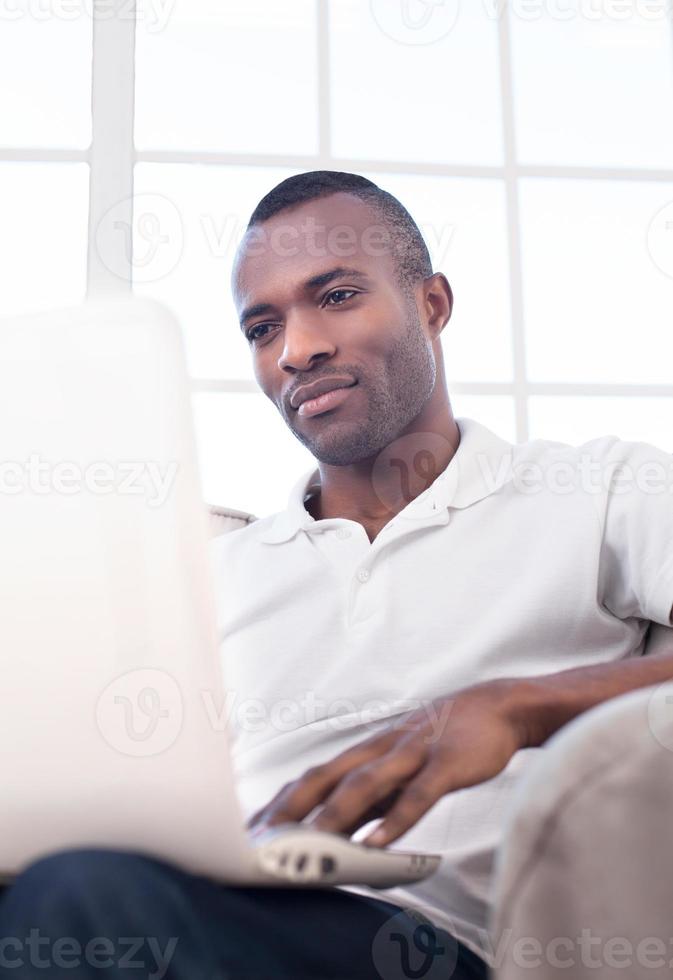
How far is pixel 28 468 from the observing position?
0.56 metres

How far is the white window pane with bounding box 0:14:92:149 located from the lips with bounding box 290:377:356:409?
3.70ft

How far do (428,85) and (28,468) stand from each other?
2032 millimetres

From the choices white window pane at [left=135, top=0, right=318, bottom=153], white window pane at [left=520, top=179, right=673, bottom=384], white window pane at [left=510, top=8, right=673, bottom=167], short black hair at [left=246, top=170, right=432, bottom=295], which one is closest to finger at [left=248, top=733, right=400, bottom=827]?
short black hair at [left=246, top=170, right=432, bottom=295]

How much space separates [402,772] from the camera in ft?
2.12

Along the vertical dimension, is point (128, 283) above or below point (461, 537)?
above

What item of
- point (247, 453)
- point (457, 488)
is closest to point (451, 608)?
point (457, 488)

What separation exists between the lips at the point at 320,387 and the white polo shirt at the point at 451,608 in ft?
0.63

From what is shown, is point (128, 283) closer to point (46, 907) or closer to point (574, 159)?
point (574, 159)

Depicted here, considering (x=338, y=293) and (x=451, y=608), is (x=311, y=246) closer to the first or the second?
(x=338, y=293)

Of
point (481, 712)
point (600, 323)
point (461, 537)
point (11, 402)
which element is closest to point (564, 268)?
point (600, 323)

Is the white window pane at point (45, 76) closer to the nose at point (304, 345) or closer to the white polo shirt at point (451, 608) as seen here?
the nose at point (304, 345)

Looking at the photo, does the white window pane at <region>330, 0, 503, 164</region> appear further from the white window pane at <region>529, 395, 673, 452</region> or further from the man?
the man

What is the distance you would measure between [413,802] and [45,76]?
2068 mm

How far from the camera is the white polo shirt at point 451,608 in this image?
1052 millimetres
